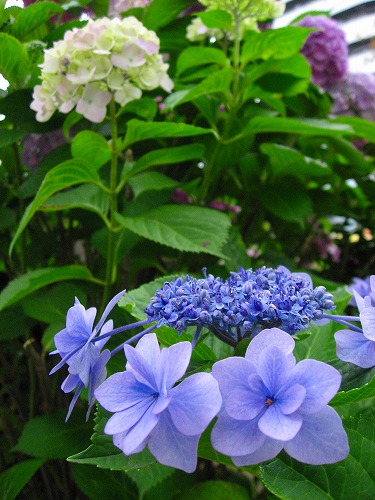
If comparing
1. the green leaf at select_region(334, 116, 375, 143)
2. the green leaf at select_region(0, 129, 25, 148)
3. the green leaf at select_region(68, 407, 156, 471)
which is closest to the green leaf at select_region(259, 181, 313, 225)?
the green leaf at select_region(334, 116, 375, 143)

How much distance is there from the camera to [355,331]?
0.42 m

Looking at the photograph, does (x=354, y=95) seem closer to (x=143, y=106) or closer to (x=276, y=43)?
(x=276, y=43)

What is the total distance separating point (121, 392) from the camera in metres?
0.33

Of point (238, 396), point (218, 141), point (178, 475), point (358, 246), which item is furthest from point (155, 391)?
point (358, 246)

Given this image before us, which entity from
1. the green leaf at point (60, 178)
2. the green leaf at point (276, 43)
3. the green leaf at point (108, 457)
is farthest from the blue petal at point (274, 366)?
the green leaf at point (276, 43)

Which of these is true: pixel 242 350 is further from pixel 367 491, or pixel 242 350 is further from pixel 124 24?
pixel 124 24

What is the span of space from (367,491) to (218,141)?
67 centimetres

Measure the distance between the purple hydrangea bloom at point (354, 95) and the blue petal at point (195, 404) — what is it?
109 cm

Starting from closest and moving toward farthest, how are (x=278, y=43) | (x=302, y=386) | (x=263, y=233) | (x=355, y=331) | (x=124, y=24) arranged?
1. (x=302, y=386)
2. (x=355, y=331)
3. (x=124, y=24)
4. (x=278, y=43)
5. (x=263, y=233)

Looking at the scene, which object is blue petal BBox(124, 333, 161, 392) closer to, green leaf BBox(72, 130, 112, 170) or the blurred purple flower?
green leaf BBox(72, 130, 112, 170)

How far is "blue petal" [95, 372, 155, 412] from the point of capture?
0.33 meters

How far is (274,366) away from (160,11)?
0.86 meters

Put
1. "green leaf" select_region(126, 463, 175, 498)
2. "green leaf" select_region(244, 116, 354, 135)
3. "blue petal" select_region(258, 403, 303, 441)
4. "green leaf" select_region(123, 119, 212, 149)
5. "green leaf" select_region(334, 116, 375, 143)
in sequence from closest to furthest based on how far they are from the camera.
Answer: "blue petal" select_region(258, 403, 303, 441) → "green leaf" select_region(126, 463, 175, 498) → "green leaf" select_region(123, 119, 212, 149) → "green leaf" select_region(244, 116, 354, 135) → "green leaf" select_region(334, 116, 375, 143)

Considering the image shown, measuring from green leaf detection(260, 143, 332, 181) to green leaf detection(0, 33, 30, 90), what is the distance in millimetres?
437
